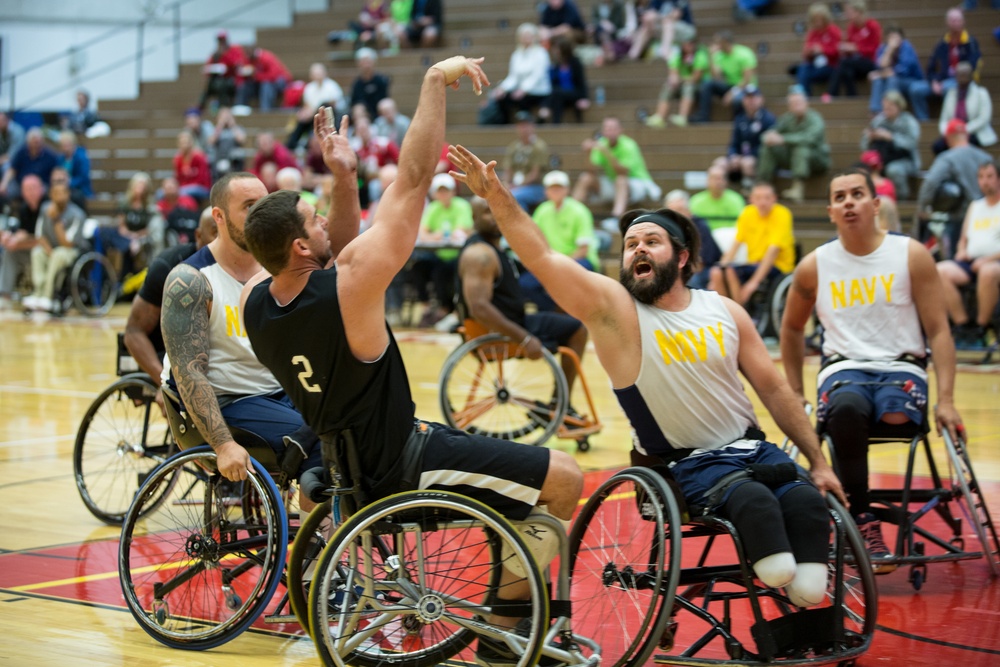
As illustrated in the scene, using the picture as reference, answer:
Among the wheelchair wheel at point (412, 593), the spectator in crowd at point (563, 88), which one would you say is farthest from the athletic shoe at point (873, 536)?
the spectator in crowd at point (563, 88)

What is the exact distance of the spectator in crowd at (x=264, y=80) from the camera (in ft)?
65.0

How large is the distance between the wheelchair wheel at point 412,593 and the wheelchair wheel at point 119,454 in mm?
1554

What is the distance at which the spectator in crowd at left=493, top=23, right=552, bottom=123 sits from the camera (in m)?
16.4

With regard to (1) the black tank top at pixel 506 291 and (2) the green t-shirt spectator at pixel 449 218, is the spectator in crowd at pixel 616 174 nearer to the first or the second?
(2) the green t-shirt spectator at pixel 449 218

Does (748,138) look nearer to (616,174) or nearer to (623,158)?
(623,158)

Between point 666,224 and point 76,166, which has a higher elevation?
point 666,224

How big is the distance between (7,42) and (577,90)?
11.1m

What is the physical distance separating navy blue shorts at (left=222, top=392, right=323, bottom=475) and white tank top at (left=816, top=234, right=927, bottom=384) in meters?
2.07

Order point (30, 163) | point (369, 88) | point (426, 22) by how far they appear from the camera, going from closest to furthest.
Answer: point (30, 163)
point (369, 88)
point (426, 22)

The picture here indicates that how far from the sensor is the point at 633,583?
3566mm

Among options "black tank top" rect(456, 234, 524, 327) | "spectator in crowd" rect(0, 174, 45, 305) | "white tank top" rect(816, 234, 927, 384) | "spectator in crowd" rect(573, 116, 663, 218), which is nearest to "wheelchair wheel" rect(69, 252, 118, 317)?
"spectator in crowd" rect(0, 174, 45, 305)

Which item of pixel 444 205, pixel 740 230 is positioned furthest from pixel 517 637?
pixel 444 205

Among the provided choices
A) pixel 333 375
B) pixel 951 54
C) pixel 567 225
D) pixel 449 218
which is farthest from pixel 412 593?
pixel 951 54

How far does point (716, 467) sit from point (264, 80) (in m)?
17.2
